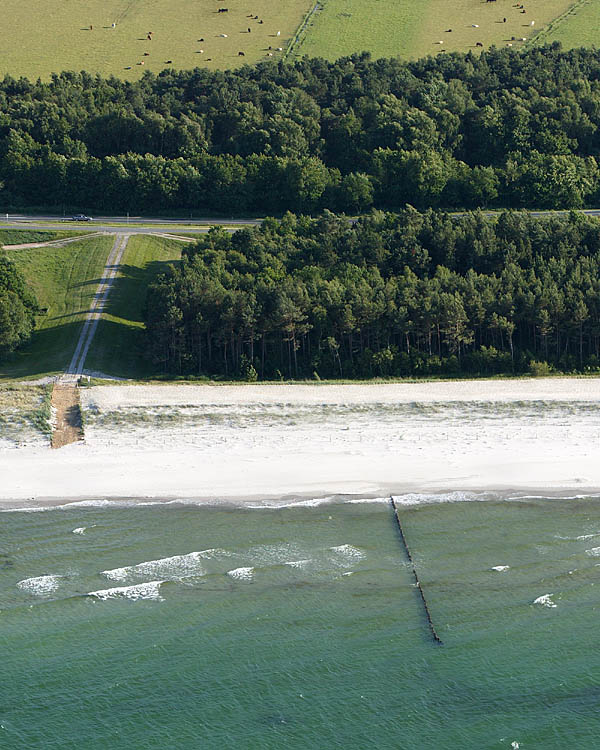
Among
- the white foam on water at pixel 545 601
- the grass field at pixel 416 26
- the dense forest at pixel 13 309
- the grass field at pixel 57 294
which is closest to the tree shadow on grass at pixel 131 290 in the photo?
the grass field at pixel 57 294

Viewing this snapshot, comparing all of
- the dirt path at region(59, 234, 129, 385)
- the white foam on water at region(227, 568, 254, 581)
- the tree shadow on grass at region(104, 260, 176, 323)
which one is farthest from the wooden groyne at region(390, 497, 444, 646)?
the tree shadow on grass at region(104, 260, 176, 323)

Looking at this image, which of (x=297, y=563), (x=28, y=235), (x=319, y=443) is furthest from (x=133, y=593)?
(x=28, y=235)

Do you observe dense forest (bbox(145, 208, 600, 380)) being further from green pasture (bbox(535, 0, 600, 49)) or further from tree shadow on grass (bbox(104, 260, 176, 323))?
green pasture (bbox(535, 0, 600, 49))

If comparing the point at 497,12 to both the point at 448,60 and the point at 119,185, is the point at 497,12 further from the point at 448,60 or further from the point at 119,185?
the point at 119,185

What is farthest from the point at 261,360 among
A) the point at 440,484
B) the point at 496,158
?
the point at 496,158

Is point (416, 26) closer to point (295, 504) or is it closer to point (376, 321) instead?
point (376, 321)

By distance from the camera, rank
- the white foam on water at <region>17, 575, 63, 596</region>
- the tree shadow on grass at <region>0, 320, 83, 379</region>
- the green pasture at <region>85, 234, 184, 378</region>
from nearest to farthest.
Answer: the white foam on water at <region>17, 575, 63, 596</region>
the tree shadow on grass at <region>0, 320, 83, 379</region>
the green pasture at <region>85, 234, 184, 378</region>
